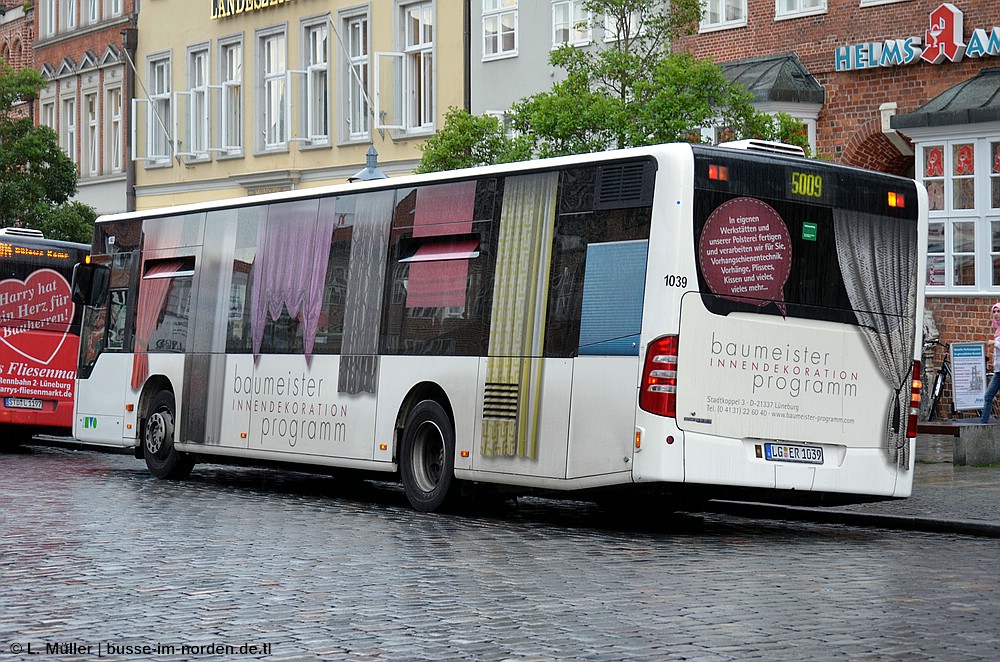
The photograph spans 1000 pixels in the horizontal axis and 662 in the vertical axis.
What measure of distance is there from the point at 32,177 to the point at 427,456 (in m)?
27.0

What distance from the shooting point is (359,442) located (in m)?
16.5

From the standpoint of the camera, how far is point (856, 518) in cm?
1534

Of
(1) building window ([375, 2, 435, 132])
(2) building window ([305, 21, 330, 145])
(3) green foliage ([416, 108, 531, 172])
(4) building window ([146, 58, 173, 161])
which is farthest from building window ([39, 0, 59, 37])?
(3) green foliage ([416, 108, 531, 172])

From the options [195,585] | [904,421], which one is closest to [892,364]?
[904,421]

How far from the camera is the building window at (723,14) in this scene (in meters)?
29.4

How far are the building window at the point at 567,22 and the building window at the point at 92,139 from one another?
19784 millimetres

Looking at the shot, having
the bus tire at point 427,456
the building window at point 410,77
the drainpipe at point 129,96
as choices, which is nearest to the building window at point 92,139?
the drainpipe at point 129,96

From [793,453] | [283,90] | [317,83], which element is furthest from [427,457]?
[283,90]

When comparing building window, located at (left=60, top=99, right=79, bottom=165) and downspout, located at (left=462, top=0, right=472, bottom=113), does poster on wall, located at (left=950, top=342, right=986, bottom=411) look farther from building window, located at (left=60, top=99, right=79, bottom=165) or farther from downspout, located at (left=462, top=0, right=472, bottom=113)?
building window, located at (left=60, top=99, right=79, bottom=165)

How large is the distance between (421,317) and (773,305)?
3.65 metres

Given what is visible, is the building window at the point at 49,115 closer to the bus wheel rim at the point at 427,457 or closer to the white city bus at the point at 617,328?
the white city bus at the point at 617,328

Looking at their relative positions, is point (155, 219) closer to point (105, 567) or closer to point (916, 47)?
point (105, 567)

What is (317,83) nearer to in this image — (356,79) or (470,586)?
(356,79)

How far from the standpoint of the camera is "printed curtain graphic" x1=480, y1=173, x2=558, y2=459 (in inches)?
563
